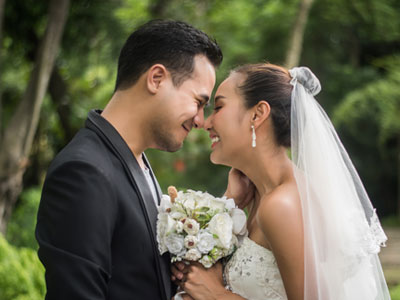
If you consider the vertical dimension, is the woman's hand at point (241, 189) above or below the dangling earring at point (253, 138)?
below

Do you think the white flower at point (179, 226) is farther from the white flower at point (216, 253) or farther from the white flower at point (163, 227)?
the white flower at point (216, 253)

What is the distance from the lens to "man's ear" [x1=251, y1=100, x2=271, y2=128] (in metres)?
2.47

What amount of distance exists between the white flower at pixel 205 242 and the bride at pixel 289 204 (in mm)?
119

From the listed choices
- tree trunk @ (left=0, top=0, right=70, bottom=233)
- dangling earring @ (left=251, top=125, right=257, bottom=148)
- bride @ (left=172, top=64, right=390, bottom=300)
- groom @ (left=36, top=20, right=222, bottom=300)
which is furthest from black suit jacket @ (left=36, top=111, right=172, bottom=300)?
tree trunk @ (left=0, top=0, right=70, bottom=233)

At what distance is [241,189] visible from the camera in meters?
2.84

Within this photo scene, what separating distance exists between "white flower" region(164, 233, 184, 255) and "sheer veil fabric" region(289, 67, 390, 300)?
1.81 ft

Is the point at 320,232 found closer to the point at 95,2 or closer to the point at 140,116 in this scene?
the point at 140,116

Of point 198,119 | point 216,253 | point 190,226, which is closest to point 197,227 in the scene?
point 190,226

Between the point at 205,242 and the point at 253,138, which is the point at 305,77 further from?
the point at 205,242

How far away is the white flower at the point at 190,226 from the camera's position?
7.57 ft

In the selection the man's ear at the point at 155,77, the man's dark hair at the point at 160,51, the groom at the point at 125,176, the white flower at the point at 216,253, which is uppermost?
the man's dark hair at the point at 160,51

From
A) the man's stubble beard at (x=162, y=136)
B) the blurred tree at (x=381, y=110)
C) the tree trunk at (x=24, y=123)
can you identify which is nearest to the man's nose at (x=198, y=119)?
the man's stubble beard at (x=162, y=136)

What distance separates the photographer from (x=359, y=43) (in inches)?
647

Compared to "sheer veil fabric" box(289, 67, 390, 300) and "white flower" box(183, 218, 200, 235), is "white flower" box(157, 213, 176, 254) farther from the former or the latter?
"sheer veil fabric" box(289, 67, 390, 300)
